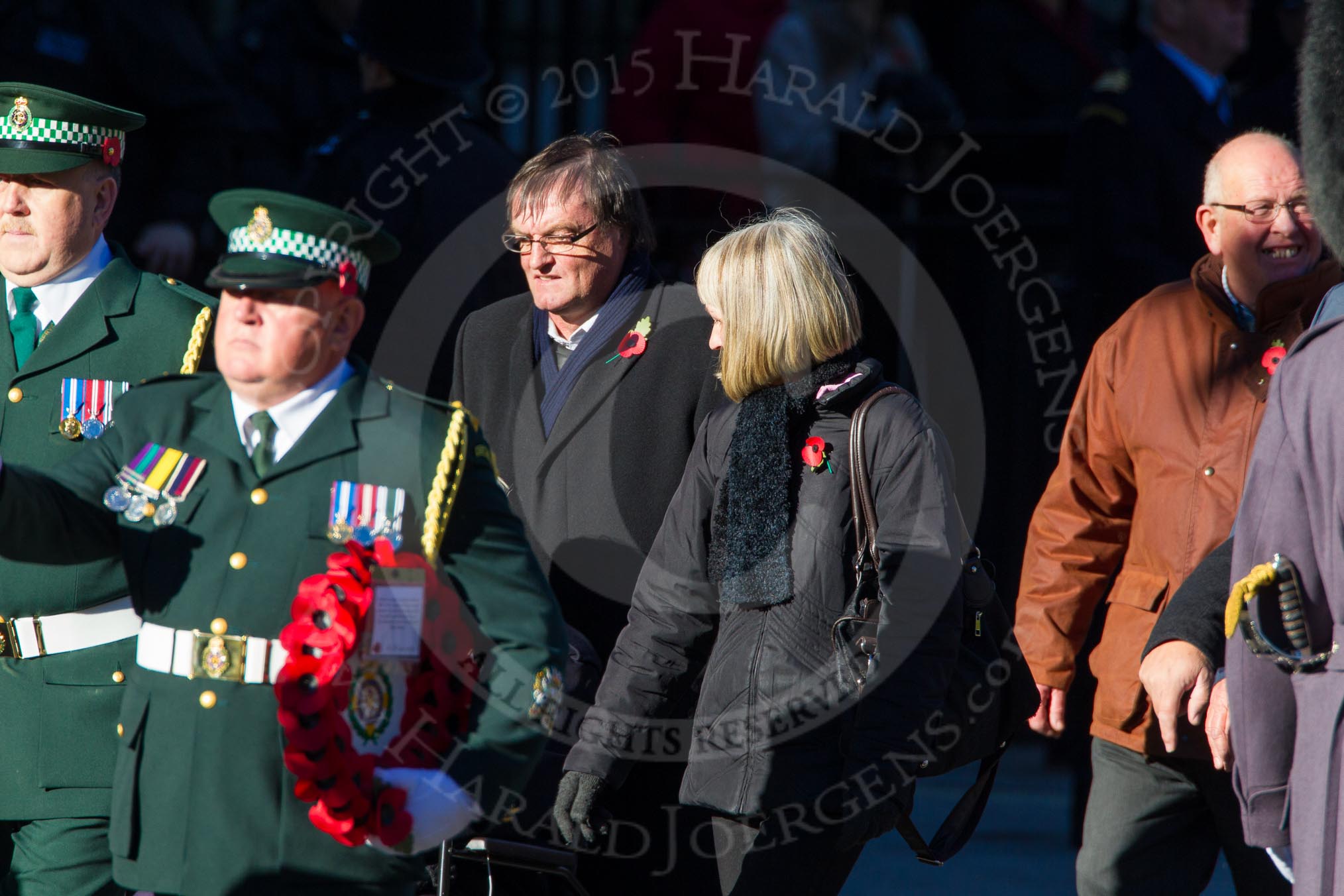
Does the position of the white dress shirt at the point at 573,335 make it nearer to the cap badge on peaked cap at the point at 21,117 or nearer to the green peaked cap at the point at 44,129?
the green peaked cap at the point at 44,129

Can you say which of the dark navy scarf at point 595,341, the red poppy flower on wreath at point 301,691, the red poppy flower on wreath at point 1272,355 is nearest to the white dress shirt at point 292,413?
the red poppy flower on wreath at point 301,691

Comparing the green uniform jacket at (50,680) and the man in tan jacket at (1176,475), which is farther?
the man in tan jacket at (1176,475)

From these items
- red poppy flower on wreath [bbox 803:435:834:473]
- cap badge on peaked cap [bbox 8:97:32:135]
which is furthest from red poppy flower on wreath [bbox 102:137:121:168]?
red poppy flower on wreath [bbox 803:435:834:473]

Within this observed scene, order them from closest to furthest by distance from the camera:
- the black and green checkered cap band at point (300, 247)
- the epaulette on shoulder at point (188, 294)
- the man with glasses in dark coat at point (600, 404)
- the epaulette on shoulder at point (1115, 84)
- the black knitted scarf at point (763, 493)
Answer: the black and green checkered cap band at point (300, 247) < the black knitted scarf at point (763, 493) < the epaulette on shoulder at point (188, 294) < the man with glasses in dark coat at point (600, 404) < the epaulette on shoulder at point (1115, 84)

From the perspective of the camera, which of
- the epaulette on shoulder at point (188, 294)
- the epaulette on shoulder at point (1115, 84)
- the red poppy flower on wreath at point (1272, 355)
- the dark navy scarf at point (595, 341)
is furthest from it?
the epaulette on shoulder at point (1115, 84)

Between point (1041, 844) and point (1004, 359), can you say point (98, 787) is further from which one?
point (1004, 359)

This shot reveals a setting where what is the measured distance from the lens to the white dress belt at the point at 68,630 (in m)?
3.55

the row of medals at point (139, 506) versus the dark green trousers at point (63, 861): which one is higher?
the row of medals at point (139, 506)

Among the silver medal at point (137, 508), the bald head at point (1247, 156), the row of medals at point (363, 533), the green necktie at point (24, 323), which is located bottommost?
the row of medals at point (363, 533)

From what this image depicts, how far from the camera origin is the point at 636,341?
4469mm

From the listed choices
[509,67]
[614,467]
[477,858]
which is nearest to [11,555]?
[477,858]

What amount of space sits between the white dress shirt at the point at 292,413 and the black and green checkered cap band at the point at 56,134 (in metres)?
0.95

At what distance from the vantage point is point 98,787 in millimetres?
3564

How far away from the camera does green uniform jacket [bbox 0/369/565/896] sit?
284 cm
